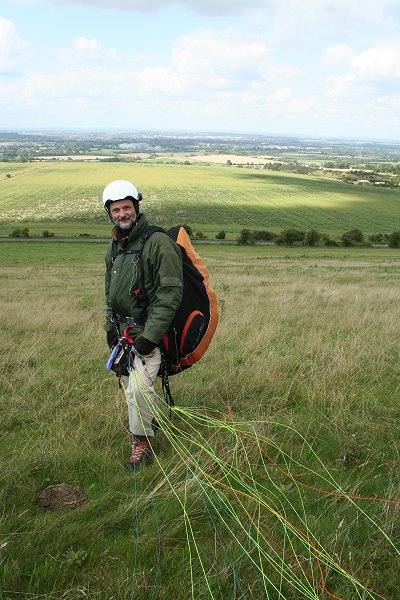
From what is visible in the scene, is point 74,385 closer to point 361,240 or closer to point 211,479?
point 211,479

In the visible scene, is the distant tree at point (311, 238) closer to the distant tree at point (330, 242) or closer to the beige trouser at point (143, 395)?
the distant tree at point (330, 242)

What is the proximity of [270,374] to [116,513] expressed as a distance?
8.96 feet

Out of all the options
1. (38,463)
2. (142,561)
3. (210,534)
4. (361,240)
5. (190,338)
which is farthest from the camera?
(361,240)

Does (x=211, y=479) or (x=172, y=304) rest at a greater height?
(x=172, y=304)

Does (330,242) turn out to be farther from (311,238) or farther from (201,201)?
(201,201)

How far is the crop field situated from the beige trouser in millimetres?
71785

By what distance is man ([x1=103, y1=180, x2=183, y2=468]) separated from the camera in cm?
379

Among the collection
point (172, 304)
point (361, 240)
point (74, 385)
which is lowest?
point (361, 240)

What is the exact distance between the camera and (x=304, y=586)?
2.46 m

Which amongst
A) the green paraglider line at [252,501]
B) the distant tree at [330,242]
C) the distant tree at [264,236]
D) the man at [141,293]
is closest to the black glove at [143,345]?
the man at [141,293]

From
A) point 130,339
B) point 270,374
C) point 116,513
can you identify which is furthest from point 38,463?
point 270,374

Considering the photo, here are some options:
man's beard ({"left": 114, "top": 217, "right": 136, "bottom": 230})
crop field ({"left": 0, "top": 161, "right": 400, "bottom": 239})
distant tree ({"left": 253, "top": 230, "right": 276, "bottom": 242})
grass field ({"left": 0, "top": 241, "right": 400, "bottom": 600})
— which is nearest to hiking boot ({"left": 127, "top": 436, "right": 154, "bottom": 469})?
grass field ({"left": 0, "top": 241, "right": 400, "bottom": 600})

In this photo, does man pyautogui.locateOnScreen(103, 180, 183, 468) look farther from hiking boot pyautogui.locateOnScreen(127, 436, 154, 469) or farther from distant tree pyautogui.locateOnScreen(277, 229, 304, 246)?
distant tree pyautogui.locateOnScreen(277, 229, 304, 246)

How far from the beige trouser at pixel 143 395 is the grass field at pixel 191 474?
293mm
